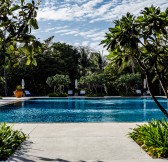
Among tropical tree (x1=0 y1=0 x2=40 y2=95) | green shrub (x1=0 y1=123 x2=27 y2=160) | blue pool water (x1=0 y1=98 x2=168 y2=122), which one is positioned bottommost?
blue pool water (x1=0 y1=98 x2=168 y2=122)

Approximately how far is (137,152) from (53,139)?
7.59 ft

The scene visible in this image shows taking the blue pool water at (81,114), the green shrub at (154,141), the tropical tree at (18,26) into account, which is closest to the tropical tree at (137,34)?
the green shrub at (154,141)

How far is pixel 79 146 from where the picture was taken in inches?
252

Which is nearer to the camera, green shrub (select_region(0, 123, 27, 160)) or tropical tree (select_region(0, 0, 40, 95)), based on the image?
tropical tree (select_region(0, 0, 40, 95))

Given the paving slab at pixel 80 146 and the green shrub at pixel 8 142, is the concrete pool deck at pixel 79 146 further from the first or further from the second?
the green shrub at pixel 8 142

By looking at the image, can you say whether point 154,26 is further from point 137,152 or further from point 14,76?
point 14,76

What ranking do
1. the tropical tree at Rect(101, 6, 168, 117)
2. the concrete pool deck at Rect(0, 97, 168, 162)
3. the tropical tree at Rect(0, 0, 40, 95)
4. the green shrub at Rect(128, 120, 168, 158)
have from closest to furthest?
the tropical tree at Rect(0, 0, 40, 95), the concrete pool deck at Rect(0, 97, 168, 162), the green shrub at Rect(128, 120, 168, 158), the tropical tree at Rect(101, 6, 168, 117)

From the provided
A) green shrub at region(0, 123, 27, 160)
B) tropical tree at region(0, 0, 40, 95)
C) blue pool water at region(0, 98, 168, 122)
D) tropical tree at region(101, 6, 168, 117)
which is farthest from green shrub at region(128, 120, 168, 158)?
blue pool water at region(0, 98, 168, 122)

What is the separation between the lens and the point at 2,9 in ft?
14.4

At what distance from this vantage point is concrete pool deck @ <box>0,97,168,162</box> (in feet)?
17.6

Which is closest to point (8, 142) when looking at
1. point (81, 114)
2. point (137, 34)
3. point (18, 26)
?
point (18, 26)

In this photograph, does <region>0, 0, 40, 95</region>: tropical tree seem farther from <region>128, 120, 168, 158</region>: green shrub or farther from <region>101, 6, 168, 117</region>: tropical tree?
<region>128, 120, 168, 158</region>: green shrub

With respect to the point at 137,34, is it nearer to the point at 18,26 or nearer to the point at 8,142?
the point at 18,26

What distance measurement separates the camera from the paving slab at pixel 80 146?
5367 millimetres
